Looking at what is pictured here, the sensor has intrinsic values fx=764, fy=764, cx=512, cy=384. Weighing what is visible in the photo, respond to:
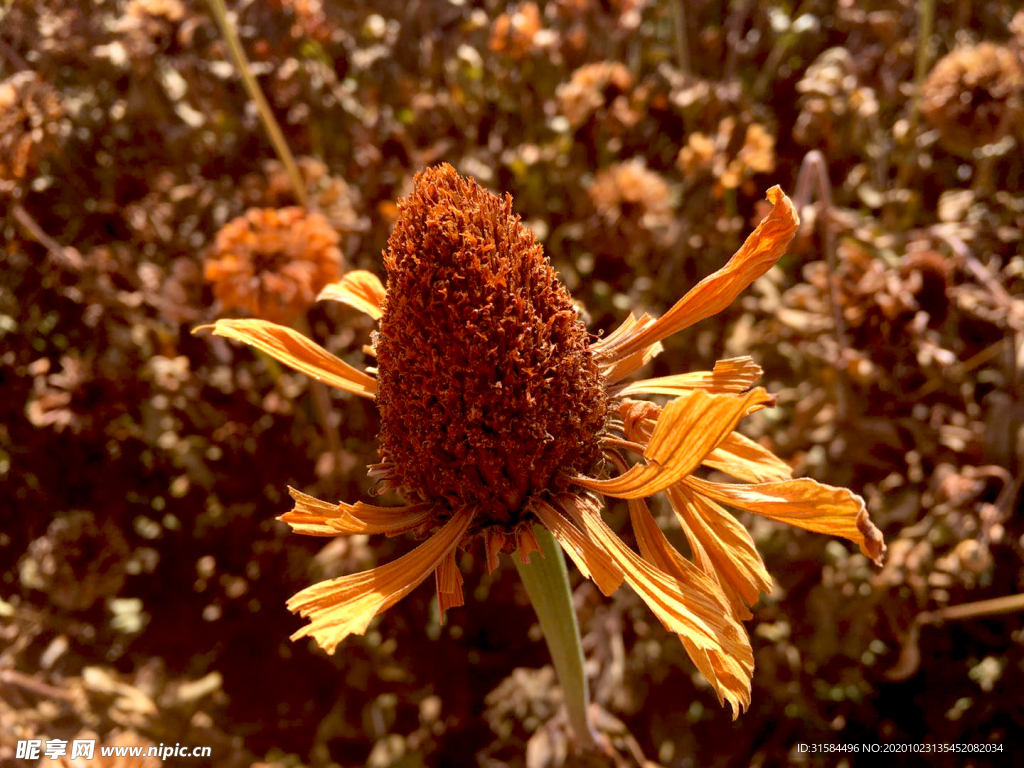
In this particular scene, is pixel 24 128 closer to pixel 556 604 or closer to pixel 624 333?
pixel 624 333

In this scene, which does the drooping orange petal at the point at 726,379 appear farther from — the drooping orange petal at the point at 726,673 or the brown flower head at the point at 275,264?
the brown flower head at the point at 275,264

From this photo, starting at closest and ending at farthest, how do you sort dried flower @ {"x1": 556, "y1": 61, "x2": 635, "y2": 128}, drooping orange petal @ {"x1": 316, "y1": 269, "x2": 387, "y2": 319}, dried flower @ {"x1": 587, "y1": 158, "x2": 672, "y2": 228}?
drooping orange petal @ {"x1": 316, "y1": 269, "x2": 387, "y2": 319}
dried flower @ {"x1": 587, "y1": 158, "x2": 672, "y2": 228}
dried flower @ {"x1": 556, "y1": 61, "x2": 635, "y2": 128}

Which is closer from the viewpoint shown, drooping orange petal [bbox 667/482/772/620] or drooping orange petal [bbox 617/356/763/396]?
drooping orange petal [bbox 667/482/772/620]

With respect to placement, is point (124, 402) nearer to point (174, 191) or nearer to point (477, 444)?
point (174, 191)

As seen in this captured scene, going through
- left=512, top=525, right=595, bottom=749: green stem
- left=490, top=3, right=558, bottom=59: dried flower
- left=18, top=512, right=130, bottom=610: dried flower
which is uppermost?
left=490, top=3, right=558, bottom=59: dried flower

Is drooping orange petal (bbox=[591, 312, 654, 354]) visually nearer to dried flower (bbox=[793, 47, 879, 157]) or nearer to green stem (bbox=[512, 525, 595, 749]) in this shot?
green stem (bbox=[512, 525, 595, 749])

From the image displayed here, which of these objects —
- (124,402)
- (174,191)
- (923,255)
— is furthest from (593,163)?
(124,402)

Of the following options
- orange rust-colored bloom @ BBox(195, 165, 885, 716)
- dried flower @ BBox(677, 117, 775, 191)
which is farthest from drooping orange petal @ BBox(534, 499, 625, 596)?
dried flower @ BBox(677, 117, 775, 191)
